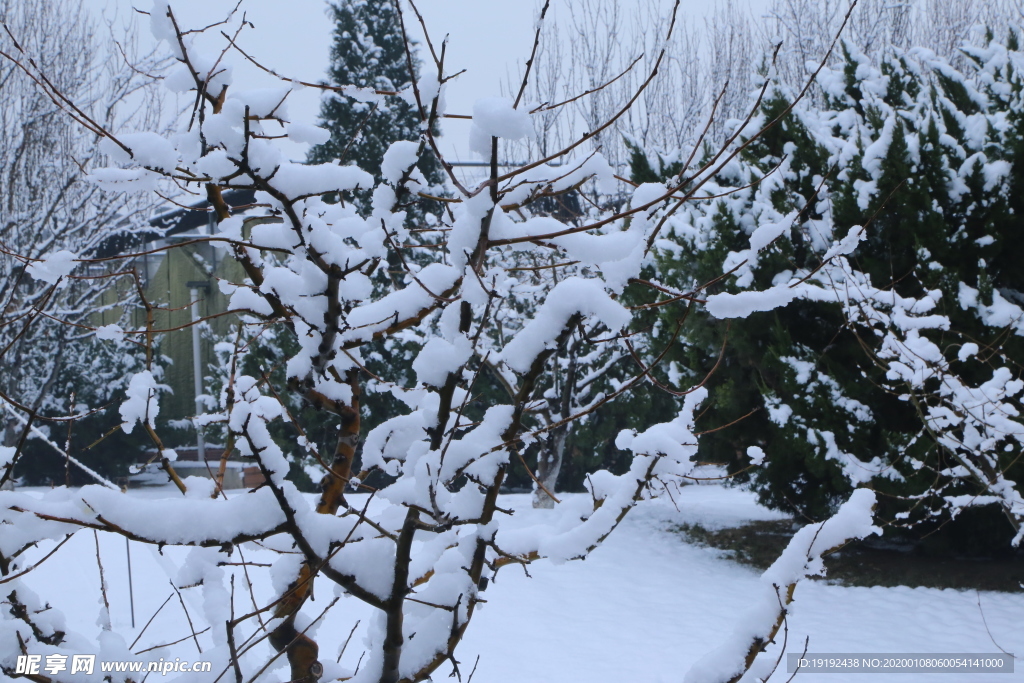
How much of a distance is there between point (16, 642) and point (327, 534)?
2.35 feet

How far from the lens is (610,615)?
5.16 meters

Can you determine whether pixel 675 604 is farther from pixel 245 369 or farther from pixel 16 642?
pixel 245 369

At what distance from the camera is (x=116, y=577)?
16.7 feet

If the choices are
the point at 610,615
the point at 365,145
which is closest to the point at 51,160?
the point at 365,145

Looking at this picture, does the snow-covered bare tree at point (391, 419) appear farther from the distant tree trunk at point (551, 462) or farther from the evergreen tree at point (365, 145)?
the evergreen tree at point (365, 145)

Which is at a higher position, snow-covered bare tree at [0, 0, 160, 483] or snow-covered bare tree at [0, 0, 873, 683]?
snow-covered bare tree at [0, 0, 160, 483]

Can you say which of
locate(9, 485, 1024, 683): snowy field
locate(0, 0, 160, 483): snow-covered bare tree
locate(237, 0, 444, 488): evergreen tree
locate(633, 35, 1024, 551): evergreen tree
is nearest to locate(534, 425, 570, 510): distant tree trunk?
locate(9, 485, 1024, 683): snowy field

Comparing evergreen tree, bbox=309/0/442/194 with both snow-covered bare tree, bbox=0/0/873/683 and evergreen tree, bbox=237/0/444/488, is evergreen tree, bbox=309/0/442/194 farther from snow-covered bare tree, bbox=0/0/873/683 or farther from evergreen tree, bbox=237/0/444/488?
snow-covered bare tree, bbox=0/0/873/683

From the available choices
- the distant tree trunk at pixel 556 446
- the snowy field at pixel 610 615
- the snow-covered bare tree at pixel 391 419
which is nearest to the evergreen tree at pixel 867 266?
the snowy field at pixel 610 615

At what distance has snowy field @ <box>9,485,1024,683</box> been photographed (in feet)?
13.3

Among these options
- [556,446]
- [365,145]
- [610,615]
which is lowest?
[610,615]

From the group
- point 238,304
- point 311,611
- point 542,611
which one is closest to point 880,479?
point 542,611

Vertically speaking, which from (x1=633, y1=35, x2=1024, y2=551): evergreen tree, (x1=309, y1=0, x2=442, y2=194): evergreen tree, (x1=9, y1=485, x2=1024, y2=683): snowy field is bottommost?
(x1=9, y1=485, x2=1024, y2=683): snowy field

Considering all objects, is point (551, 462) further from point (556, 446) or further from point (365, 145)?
point (365, 145)
